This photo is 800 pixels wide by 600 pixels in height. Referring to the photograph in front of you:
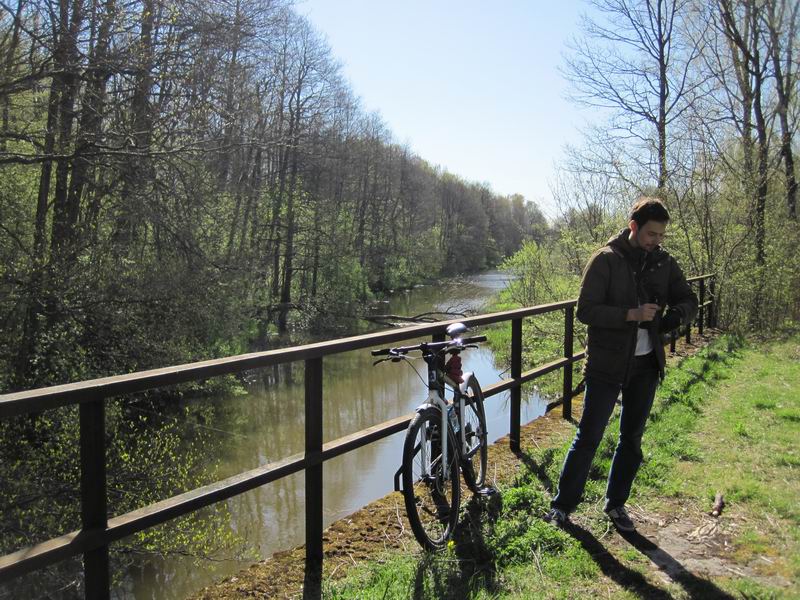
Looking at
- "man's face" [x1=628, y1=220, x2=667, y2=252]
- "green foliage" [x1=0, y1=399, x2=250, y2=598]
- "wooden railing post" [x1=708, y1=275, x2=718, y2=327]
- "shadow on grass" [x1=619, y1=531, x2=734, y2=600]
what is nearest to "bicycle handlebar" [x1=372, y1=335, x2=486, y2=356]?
"man's face" [x1=628, y1=220, x2=667, y2=252]

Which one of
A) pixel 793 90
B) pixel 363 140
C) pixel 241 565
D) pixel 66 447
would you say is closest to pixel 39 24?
pixel 66 447

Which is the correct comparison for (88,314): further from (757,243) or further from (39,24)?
(757,243)

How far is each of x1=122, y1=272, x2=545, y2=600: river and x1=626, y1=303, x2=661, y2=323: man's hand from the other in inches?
213

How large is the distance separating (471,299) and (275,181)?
13.3 m

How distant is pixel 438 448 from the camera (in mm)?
3299

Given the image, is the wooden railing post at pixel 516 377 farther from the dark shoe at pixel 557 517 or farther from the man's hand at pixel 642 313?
the man's hand at pixel 642 313

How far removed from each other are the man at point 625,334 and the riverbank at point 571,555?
26 centimetres

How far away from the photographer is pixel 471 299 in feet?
113

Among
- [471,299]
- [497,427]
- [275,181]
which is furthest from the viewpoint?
[471,299]

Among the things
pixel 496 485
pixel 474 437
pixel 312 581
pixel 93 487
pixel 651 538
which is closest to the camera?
pixel 93 487

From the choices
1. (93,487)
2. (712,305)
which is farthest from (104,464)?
(712,305)

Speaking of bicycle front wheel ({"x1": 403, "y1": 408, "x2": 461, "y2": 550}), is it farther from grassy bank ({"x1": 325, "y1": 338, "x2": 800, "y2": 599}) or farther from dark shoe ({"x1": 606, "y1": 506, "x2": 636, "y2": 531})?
dark shoe ({"x1": 606, "y1": 506, "x2": 636, "y2": 531})

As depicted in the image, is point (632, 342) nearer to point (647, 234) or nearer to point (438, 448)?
point (647, 234)

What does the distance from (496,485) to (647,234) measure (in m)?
2.02
